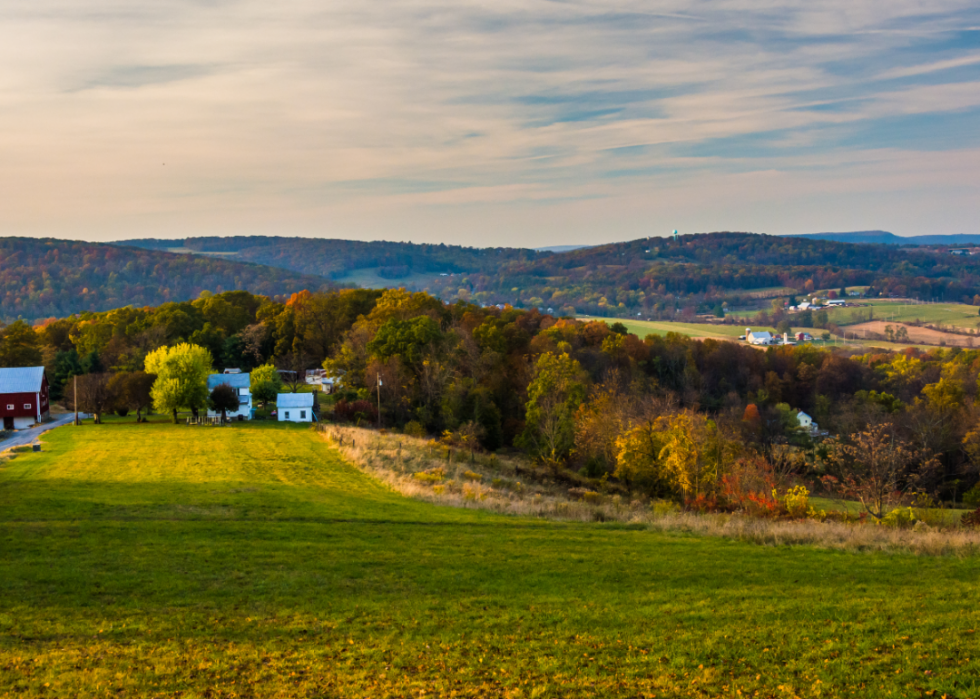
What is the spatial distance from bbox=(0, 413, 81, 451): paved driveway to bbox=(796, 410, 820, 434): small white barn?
6165cm

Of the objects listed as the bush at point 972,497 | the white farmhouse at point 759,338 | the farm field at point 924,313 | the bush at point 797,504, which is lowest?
the bush at point 972,497

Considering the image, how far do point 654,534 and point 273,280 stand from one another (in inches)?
6709

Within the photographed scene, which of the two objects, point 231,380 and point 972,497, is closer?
point 972,497

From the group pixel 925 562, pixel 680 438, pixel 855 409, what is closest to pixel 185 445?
pixel 680 438

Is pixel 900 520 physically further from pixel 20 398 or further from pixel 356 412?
pixel 20 398

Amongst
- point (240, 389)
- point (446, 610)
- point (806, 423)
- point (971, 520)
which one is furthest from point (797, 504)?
point (806, 423)

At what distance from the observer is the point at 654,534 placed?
65.5 ft

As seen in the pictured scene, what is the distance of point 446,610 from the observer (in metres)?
12.8

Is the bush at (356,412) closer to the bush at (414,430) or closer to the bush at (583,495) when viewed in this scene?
the bush at (414,430)

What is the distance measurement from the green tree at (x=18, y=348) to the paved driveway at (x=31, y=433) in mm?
15149

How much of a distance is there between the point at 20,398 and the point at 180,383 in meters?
12.7

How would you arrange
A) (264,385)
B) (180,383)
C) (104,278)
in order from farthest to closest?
1. (104,278)
2. (264,385)
3. (180,383)

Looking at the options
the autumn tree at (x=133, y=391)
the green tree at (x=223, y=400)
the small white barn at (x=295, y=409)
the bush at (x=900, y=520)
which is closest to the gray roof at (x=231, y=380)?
the green tree at (x=223, y=400)

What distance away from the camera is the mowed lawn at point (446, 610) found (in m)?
9.55
